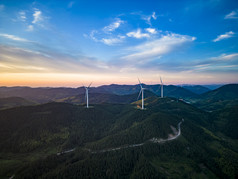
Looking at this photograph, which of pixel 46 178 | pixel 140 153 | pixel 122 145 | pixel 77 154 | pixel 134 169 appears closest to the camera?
pixel 46 178

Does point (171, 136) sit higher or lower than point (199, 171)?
higher

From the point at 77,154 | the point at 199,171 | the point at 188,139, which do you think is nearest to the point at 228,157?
the point at 188,139

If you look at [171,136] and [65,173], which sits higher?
[171,136]

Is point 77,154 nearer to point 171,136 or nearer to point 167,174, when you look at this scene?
point 167,174

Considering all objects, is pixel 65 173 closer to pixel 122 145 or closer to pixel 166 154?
pixel 122 145

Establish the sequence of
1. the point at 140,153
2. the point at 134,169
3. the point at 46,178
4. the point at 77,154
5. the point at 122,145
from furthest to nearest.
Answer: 1. the point at 122,145
2. the point at 77,154
3. the point at 140,153
4. the point at 134,169
5. the point at 46,178

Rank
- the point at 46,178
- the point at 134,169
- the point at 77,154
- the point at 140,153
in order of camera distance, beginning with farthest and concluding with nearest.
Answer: the point at 77,154 → the point at 140,153 → the point at 134,169 → the point at 46,178

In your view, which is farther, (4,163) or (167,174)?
(4,163)

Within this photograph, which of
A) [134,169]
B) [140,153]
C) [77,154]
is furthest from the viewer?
[77,154]

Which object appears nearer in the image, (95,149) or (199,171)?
(199,171)

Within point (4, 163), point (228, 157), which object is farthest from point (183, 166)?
point (4, 163)
